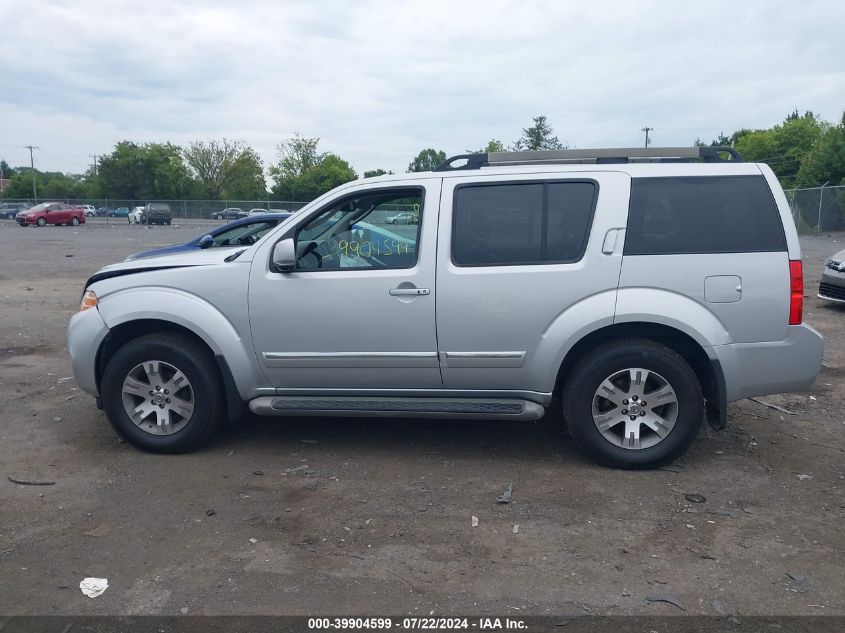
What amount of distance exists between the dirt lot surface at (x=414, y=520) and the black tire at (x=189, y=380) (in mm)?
136

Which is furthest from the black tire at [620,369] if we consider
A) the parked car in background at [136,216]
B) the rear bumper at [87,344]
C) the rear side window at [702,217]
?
the parked car in background at [136,216]

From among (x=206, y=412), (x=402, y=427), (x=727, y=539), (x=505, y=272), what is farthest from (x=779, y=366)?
(x=206, y=412)

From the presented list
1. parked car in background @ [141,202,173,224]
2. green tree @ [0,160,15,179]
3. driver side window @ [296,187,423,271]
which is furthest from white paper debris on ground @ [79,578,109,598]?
green tree @ [0,160,15,179]

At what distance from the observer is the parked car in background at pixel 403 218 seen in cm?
542

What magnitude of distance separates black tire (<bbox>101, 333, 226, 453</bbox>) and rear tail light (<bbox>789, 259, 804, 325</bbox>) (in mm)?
3858

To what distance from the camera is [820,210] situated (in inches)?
1210

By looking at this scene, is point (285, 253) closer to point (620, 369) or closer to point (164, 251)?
point (620, 369)

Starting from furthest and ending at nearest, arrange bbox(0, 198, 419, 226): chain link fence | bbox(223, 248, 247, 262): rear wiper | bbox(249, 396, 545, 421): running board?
bbox(0, 198, 419, 226): chain link fence → bbox(223, 248, 247, 262): rear wiper → bbox(249, 396, 545, 421): running board

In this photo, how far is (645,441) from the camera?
16.9 ft

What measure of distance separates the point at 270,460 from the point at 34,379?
3540 millimetres

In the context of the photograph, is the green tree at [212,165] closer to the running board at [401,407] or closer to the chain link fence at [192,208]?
the chain link fence at [192,208]

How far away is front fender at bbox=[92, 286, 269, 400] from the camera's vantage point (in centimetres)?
541

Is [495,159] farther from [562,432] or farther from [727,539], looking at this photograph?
[727,539]

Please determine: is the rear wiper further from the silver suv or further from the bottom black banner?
the bottom black banner
